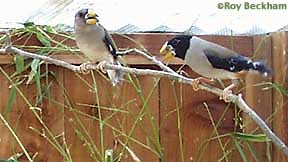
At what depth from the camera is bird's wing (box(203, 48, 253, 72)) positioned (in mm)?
1516

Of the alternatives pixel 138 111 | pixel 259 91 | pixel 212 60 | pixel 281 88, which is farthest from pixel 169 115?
pixel 212 60

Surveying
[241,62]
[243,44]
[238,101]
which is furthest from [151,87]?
[238,101]

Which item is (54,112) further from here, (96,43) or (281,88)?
(281,88)

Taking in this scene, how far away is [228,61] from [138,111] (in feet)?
1.74

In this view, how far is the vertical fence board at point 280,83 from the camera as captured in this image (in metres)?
1.93

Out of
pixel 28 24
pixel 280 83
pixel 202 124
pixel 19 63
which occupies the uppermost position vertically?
pixel 28 24

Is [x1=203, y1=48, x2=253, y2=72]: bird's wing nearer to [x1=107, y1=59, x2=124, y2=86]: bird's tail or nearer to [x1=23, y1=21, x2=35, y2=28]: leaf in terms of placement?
[x1=107, y1=59, x2=124, y2=86]: bird's tail

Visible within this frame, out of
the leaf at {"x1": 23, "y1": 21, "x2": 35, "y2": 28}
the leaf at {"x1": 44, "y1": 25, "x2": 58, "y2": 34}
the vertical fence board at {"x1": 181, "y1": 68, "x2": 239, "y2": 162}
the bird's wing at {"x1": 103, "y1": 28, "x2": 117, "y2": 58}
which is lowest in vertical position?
the vertical fence board at {"x1": 181, "y1": 68, "x2": 239, "y2": 162}

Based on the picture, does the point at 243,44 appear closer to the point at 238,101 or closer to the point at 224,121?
the point at 224,121

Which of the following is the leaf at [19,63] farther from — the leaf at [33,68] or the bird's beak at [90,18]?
the bird's beak at [90,18]

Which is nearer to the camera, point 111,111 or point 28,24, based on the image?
point 28,24

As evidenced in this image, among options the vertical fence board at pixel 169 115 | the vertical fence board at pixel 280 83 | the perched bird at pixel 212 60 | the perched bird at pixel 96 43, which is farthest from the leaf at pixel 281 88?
the perched bird at pixel 96 43

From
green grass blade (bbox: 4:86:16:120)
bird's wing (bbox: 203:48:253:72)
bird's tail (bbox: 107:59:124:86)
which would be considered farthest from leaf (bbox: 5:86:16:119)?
bird's wing (bbox: 203:48:253:72)

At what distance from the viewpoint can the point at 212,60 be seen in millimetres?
1590
